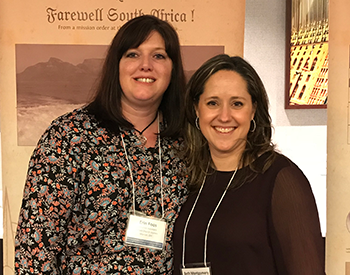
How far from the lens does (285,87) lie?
3252 mm

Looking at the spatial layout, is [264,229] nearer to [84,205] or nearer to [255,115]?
[255,115]

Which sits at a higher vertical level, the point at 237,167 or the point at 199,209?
the point at 237,167

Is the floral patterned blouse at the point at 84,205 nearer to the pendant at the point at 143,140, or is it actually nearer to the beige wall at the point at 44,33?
the pendant at the point at 143,140

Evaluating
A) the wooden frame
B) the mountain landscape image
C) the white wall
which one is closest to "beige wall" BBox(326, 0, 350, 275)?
the wooden frame

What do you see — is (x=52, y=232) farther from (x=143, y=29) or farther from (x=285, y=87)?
(x=285, y=87)

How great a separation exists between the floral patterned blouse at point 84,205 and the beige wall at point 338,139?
1164mm

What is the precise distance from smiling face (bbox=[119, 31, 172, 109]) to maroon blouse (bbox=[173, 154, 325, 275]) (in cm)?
51

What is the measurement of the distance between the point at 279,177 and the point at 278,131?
169cm

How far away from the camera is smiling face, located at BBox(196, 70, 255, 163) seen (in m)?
1.80

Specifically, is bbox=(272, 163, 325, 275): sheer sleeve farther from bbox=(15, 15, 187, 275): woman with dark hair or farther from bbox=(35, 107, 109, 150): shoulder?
bbox=(35, 107, 109, 150): shoulder

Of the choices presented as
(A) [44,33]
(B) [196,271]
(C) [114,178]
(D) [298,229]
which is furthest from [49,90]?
(D) [298,229]

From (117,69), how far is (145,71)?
14 cm

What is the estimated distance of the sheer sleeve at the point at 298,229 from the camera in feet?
5.24

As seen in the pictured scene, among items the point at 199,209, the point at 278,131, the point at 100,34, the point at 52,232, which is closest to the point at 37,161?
the point at 52,232
